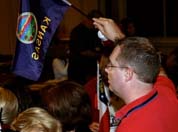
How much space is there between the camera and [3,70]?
6488 millimetres

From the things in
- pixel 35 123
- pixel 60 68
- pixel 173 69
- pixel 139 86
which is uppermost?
pixel 139 86

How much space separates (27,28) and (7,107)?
47cm

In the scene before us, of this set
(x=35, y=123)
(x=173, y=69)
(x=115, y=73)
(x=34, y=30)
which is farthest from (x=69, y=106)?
(x=173, y=69)

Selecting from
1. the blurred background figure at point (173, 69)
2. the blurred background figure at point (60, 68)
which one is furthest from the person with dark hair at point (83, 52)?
the blurred background figure at point (173, 69)

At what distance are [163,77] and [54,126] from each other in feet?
2.21

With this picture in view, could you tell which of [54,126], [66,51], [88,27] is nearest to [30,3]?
[54,126]

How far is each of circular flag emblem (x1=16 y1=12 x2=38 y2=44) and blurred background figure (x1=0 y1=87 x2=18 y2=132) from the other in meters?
0.32

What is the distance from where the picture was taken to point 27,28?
2.80 metres

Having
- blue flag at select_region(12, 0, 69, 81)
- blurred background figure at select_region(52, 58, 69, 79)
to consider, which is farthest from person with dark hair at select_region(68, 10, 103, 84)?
blue flag at select_region(12, 0, 69, 81)

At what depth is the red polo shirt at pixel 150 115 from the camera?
1.97m

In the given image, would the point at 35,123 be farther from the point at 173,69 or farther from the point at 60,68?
A: the point at 60,68

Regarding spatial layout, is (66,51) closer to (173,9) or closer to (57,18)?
(173,9)

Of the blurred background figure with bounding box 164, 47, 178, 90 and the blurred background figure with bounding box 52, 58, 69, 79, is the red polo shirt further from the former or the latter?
the blurred background figure with bounding box 52, 58, 69, 79

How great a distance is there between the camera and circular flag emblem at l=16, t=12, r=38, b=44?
2787 millimetres
